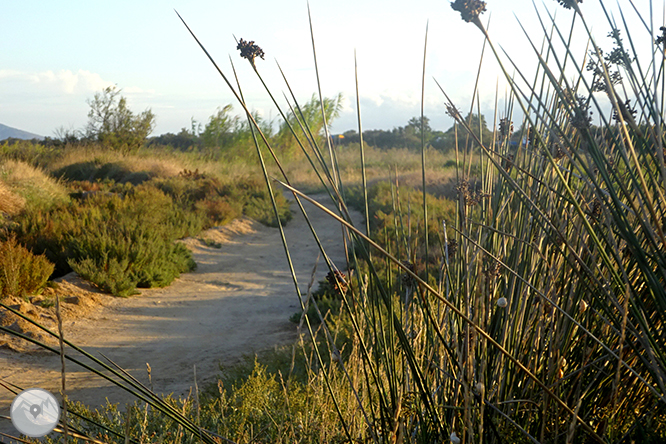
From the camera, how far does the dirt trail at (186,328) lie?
3623 millimetres

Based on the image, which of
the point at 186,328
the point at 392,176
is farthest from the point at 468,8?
the point at 392,176

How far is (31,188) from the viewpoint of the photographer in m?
8.27

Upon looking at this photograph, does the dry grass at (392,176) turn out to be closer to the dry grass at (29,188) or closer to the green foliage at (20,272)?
the dry grass at (29,188)

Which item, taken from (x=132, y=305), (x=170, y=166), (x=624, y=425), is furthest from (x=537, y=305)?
(x=170, y=166)

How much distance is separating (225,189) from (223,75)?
11.3 meters

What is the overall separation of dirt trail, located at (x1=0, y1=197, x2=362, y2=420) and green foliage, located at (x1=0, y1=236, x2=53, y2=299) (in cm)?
51

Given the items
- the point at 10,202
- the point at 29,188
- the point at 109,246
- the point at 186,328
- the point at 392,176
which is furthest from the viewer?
the point at 392,176

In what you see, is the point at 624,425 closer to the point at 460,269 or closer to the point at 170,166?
the point at 460,269

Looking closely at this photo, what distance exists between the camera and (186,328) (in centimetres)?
493

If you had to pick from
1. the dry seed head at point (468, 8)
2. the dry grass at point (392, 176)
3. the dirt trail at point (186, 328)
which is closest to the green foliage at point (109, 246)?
the dirt trail at point (186, 328)

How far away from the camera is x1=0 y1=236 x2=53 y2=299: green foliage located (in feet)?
14.7

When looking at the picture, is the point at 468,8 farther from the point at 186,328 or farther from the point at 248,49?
the point at 186,328

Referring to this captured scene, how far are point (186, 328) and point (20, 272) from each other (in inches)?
65.2

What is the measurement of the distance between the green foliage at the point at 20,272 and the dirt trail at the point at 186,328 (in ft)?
1.68
